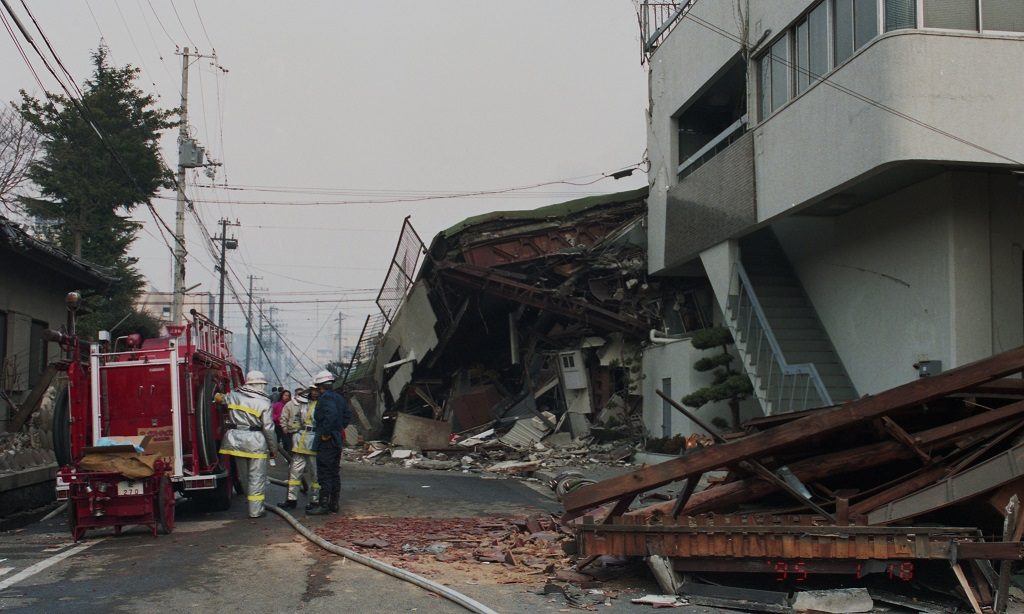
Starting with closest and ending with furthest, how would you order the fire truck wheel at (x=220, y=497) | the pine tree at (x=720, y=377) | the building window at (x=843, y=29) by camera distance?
1. the fire truck wheel at (x=220, y=497)
2. the building window at (x=843, y=29)
3. the pine tree at (x=720, y=377)

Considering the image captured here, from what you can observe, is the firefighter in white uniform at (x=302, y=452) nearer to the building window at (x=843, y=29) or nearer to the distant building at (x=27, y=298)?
the distant building at (x=27, y=298)

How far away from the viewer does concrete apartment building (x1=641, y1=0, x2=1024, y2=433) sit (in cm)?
1176

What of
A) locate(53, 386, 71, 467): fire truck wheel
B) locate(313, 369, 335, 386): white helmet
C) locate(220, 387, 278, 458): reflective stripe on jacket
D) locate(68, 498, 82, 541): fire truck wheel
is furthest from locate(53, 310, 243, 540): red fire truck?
locate(313, 369, 335, 386): white helmet

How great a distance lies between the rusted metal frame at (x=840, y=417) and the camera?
23.4 ft

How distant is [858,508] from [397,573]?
151 inches

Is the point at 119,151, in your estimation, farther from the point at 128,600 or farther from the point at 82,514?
the point at 128,600

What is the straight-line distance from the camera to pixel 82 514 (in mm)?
9992

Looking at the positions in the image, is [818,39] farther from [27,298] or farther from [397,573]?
[27,298]

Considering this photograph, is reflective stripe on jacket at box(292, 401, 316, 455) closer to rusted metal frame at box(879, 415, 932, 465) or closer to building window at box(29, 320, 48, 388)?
rusted metal frame at box(879, 415, 932, 465)

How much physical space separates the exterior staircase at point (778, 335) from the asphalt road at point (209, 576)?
6.16 metres

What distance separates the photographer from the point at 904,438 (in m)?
7.25

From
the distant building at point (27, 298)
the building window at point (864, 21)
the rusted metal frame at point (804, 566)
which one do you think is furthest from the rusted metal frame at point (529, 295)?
the rusted metal frame at point (804, 566)

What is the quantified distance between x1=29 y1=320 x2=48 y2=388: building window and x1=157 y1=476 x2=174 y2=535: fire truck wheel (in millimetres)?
11950

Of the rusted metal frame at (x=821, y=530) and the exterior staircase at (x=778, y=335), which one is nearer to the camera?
the rusted metal frame at (x=821, y=530)
